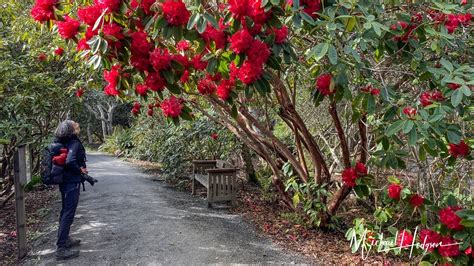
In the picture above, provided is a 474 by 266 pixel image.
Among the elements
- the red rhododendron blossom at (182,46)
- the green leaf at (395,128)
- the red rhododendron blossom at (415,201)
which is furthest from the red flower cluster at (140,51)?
the red rhododendron blossom at (415,201)

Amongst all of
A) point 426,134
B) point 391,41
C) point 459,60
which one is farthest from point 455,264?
point 459,60

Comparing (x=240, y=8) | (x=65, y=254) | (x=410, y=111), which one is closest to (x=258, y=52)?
(x=240, y=8)

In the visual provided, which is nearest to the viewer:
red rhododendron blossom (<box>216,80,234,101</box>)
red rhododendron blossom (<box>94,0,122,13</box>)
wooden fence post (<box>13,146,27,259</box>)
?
red rhododendron blossom (<box>94,0,122,13</box>)

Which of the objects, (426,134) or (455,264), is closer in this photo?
(426,134)

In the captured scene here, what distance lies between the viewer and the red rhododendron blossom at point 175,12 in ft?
6.75

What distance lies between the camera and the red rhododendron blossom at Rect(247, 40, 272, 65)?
2090 mm

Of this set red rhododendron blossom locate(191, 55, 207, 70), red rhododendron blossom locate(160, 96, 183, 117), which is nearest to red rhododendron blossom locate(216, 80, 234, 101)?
red rhododendron blossom locate(191, 55, 207, 70)

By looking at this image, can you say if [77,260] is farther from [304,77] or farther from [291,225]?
[304,77]

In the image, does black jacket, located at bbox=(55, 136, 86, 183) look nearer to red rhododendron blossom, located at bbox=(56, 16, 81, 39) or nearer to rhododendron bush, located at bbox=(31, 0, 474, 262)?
rhododendron bush, located at bbox=(31, 0, 474, 262)

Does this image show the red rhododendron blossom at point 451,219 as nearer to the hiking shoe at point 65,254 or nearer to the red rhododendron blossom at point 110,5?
the red rhododendron blossom at point 110,5

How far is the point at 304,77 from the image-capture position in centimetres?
516

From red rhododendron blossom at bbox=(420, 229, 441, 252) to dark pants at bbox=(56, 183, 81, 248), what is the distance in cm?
338

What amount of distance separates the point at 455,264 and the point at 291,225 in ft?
9.77

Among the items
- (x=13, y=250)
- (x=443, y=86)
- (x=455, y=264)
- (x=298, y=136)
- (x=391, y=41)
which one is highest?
(x=391, y=41)
